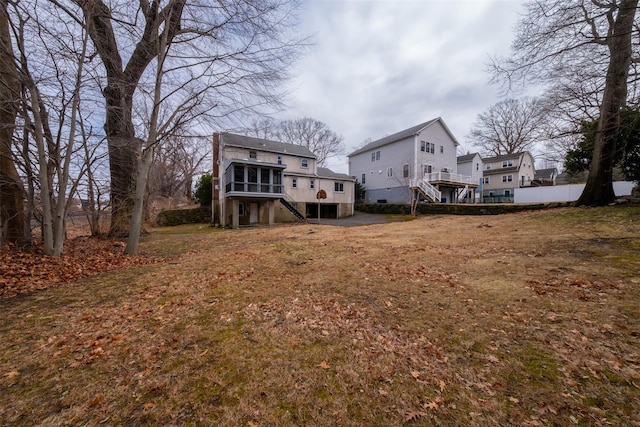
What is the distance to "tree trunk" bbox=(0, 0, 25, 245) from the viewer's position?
593 cm

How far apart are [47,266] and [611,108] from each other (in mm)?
20544

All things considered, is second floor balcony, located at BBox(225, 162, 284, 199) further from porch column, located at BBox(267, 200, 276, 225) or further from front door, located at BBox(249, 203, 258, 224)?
front door, located at BBox(249, 203, 258, 224)

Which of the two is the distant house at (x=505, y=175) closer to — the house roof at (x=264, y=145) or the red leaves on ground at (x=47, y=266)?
the house roof at (x=264, y=145)

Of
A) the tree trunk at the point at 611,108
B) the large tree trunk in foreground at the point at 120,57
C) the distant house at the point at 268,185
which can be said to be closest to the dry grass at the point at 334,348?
the large tree trunk in foreground at the point at 120,57

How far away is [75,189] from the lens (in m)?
7.73

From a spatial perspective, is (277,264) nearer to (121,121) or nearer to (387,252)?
(387,252)

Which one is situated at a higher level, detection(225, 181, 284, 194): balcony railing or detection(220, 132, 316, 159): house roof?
detection(220, 132, 316, 159): house roof

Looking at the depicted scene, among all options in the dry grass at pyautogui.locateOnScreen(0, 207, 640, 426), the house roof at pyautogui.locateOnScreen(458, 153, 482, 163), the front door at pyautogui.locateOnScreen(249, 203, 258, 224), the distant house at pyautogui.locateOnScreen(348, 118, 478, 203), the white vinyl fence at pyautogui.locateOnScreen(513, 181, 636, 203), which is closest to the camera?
the dry grass at pyautogui.locateOnScreen(0, 207, 640, 426)

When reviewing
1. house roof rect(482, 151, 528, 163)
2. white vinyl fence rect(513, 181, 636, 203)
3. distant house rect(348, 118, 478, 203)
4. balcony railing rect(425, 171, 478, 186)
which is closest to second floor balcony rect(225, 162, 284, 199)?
distant house rect(348, 118, 478, 203)

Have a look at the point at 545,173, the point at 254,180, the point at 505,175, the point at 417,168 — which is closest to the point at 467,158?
the point at 505,175

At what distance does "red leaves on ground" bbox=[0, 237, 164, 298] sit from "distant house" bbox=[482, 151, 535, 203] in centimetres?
3998

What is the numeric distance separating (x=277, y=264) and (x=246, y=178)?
46.4 ft

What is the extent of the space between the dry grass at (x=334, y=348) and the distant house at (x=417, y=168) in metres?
20.6

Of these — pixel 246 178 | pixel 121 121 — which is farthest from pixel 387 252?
pixel 246 178
